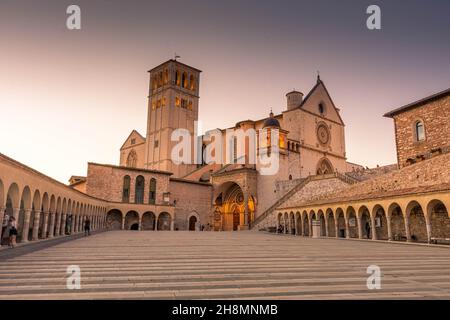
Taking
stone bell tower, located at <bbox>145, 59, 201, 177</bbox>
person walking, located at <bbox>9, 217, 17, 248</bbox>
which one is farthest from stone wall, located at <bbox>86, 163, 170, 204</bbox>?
person walking, located at <bbox>9, 217, 17, 248</bbox>

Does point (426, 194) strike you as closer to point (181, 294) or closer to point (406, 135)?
point (406, 135)

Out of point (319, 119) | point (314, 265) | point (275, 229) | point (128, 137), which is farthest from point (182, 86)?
point (314, 265)

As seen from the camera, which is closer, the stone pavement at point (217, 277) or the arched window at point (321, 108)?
the stone pavement at point (217, 277)

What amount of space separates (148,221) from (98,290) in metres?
36.8

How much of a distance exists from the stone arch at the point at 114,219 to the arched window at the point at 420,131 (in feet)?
104

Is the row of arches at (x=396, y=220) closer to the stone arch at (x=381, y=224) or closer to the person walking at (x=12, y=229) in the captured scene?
the stone arch at (x=381, y=224)

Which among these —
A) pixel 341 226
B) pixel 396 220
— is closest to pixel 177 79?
pixel 341 226

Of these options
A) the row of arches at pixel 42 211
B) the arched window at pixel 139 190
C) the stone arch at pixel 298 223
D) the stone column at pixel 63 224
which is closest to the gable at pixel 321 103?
the stone arch at pixel 298 223

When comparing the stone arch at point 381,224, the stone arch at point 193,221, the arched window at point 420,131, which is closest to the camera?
the stone arch at point 381,224

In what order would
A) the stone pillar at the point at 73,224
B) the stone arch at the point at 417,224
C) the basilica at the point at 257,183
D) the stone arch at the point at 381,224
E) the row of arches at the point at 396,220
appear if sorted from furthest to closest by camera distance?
the stone pillar at the point at 73,224 → the stone arch at the point at 381,224 → the stone arch at the point at 417,224 → the basilica at the point at 257,183 → the row of arches at the point at 396,220

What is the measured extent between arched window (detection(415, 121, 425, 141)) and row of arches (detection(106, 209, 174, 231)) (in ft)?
91.7

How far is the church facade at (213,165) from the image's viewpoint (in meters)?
40.8

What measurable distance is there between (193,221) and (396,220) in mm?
28554
